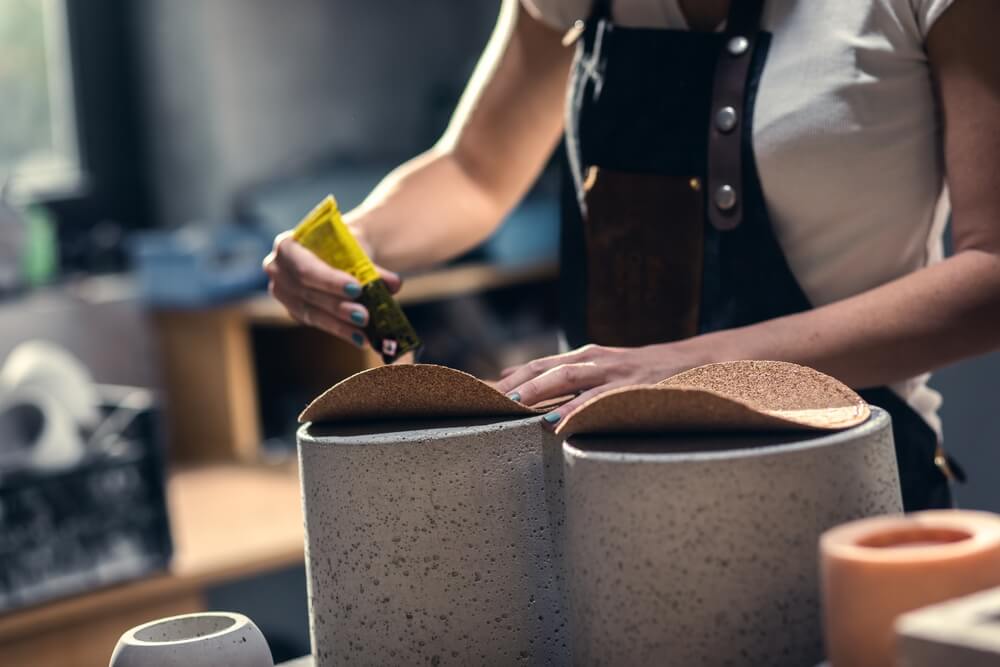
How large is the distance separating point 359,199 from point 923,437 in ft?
6.98

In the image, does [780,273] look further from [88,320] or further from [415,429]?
[88,320]

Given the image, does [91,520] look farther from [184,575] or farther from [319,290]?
[319,290]

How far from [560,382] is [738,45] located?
1.14ft

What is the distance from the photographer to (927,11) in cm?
104

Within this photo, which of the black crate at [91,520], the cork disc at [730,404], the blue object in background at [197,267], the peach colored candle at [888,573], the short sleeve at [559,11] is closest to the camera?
the peach colored candle at [888,573]

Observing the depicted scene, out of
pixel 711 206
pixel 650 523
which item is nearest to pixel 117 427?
pixel 711 206

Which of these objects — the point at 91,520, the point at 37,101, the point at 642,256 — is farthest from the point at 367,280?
the point at 37,101

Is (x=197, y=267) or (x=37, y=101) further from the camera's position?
(x=37, y=101)

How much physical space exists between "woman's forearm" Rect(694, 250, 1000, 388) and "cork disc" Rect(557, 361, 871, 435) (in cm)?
18

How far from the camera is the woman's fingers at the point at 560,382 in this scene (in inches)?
35.5

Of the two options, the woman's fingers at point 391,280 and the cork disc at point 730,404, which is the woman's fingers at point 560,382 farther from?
the woman's fingers at point 391,280

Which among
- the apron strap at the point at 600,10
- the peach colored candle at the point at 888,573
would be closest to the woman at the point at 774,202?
the apron strap at the point at 600,10

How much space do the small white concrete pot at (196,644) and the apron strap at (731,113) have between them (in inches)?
19.6

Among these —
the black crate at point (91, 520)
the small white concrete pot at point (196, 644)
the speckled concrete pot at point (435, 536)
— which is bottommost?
the black crate at point (91, 520)
